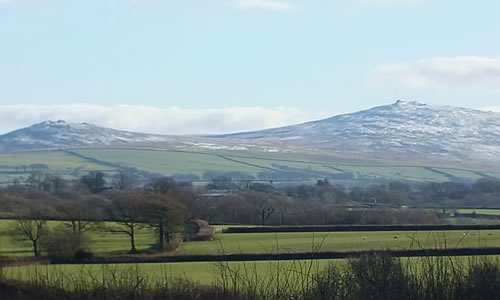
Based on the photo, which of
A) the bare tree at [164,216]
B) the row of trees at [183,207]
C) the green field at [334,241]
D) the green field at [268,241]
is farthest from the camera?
the row of trees at [183,207]

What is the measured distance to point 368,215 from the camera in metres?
78.3

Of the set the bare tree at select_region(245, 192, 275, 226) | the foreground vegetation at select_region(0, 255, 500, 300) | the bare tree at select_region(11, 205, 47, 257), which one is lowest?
the bare tree at select_region(245, 192, 275, 226)

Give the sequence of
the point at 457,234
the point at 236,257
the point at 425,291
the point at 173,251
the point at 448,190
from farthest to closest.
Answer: the point at 448,190, the point at 457,234, the point at 173,251, the point at 236,257, the point at 425,291

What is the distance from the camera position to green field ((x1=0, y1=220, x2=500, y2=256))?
162ft

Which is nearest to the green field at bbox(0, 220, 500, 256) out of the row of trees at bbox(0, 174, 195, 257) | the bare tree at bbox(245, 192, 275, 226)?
the row of trees at bbox(0, 174, 195, 257)

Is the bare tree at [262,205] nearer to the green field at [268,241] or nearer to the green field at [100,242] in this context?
the green field at [268,241]

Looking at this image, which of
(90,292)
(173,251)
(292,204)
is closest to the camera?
(90,292)

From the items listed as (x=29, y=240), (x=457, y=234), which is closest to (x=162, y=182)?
(x=29, y=240)

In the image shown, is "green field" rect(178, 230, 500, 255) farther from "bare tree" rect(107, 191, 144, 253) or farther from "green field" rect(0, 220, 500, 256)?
"bare tree" rect(107, 191, 144, 253)

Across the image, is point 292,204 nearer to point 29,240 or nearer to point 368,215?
point 368,215

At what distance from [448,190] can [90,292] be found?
118281 millimetres

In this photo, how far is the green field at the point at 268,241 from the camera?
49.3 metres

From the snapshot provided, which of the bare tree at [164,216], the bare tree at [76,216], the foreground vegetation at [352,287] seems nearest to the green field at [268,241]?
the bare tree at [76,216]

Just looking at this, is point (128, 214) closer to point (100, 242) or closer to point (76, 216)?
point (76, 216)
